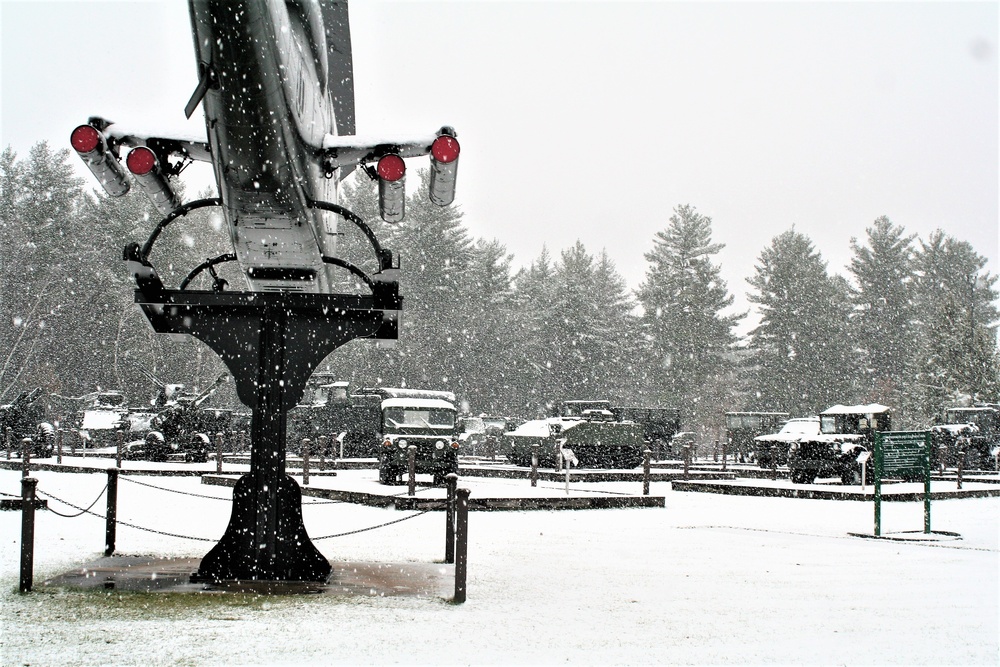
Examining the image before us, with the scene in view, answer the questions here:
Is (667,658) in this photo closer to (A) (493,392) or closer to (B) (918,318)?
(A) (493,392)

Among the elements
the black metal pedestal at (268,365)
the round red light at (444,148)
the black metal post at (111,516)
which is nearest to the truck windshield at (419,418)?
the black metal post at (111,516)

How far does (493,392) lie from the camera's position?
173 ft

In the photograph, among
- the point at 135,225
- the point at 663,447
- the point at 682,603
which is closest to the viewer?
the point at 682,603

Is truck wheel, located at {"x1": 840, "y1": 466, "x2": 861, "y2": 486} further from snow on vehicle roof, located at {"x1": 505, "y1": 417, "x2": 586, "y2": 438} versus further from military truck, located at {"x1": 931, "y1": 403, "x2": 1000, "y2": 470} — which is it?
military truck, located at {"x1": 931, "y1": 403, "x2": 1000, "y2": 470}

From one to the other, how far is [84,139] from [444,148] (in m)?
2.72

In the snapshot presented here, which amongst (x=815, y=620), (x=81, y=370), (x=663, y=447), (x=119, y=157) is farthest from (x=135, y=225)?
(x=815, y=620)

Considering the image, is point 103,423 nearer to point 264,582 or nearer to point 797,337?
point 264,582

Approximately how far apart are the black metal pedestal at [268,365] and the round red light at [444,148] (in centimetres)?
136

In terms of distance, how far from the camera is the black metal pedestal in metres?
7.81

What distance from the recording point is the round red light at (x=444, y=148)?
23.4 ft

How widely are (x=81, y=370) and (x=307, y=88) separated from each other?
46.8 m

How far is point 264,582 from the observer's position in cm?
764

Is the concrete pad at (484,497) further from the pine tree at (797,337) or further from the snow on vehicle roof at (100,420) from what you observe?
the pine tree at (797,337)

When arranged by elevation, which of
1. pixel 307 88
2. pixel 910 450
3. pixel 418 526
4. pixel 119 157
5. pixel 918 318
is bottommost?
pixel 418 526
